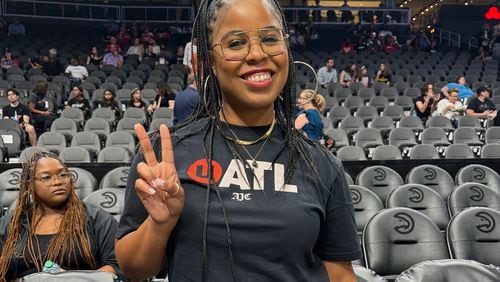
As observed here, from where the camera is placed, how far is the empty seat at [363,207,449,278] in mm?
3584

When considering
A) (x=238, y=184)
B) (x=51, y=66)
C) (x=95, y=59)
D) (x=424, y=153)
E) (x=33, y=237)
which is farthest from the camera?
(x=95, y=59)

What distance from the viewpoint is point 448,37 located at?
806 inches

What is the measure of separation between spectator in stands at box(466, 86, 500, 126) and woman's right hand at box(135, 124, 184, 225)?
9.14 metres

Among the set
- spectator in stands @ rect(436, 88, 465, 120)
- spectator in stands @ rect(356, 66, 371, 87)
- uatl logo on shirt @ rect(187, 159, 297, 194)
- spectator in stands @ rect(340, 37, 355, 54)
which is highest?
spectator in stands @ rect(340, 37, 355, 54)

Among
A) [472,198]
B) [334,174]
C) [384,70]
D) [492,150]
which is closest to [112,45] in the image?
[384,70]

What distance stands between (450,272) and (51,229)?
6.81 ft

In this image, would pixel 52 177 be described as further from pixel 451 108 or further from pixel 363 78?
pixel 363 78

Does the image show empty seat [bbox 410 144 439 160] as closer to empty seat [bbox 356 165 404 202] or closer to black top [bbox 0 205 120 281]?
empty seat [bbox 356 165 404 202]

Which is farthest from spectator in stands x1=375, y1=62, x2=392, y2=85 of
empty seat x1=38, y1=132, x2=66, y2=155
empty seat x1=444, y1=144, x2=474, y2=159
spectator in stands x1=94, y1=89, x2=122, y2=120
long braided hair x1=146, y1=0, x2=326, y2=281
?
long braided hair x1=146, y1=0, x2=326, y2=281

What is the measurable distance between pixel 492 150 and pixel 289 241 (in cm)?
662

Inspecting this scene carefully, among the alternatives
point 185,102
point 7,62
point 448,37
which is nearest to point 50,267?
point 185,102

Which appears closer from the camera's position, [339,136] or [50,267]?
[50,267]

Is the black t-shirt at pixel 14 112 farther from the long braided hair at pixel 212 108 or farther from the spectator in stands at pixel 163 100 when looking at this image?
the long braided hair at pixel 212 108

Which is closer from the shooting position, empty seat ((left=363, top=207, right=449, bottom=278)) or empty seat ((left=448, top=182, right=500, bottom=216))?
empty seat ((left=363, top=207, right=449, bottom=278))
